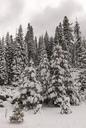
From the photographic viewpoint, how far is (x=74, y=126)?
18672mm

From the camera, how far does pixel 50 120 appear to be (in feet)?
67.5

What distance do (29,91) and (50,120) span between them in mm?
5243

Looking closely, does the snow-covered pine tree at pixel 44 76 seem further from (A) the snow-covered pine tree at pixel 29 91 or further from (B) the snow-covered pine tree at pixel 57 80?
(A) the snow-covered pine tree at pixel 29 91

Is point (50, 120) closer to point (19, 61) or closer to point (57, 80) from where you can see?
point (57, 80)

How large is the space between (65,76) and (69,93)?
7.41ft

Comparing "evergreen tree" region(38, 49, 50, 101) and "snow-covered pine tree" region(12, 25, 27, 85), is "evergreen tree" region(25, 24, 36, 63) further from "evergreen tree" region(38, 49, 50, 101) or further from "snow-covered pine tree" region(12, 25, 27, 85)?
"evergreen tree" region(38, 49, 50, 101)

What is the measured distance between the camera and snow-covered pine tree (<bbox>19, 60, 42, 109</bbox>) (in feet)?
80.2

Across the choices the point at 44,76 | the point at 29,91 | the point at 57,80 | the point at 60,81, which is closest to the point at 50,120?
the point at 29,91

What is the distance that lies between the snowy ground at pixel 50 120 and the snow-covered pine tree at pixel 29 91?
1.22m

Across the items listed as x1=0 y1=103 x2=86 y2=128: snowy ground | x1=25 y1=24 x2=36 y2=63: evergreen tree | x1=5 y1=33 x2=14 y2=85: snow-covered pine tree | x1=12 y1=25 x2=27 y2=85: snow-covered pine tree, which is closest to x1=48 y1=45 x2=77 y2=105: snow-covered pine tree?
x1=0 y1=103 x2=86 y2=128: snowy ground

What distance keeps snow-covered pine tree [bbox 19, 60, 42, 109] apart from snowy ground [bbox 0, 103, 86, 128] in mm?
1215

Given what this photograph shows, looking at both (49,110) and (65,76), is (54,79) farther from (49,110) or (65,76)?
(49,110)

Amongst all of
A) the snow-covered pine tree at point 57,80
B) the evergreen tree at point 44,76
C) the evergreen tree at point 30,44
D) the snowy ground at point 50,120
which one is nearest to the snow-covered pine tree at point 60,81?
the snow-covered pine tree at point 57,80

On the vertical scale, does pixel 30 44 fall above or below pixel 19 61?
above
